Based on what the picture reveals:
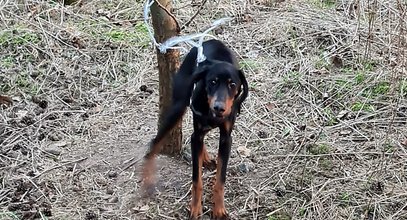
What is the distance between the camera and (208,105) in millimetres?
3285

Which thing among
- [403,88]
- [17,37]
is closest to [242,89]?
[403,88]

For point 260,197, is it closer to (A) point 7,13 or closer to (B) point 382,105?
(B) point 382,105

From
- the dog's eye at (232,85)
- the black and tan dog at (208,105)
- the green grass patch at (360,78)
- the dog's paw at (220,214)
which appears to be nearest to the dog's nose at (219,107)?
the black and tan dog at (208,105)

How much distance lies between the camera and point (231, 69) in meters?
3.19

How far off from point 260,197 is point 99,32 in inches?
Answer: 99.8

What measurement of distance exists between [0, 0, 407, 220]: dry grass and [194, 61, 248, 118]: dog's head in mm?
707

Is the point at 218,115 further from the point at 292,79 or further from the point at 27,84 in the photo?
the point at 27,84

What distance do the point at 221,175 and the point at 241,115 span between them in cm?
111

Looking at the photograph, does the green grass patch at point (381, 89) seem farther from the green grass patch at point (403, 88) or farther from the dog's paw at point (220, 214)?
the dog's paw at point (220, 214)

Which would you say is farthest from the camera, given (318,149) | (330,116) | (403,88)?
(403,88)

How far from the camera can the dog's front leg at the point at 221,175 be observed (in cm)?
341

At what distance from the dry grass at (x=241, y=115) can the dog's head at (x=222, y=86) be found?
0.71 metres

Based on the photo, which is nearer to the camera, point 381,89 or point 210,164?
point 210,164

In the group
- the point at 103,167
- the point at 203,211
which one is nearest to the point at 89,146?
the point at 103,167
